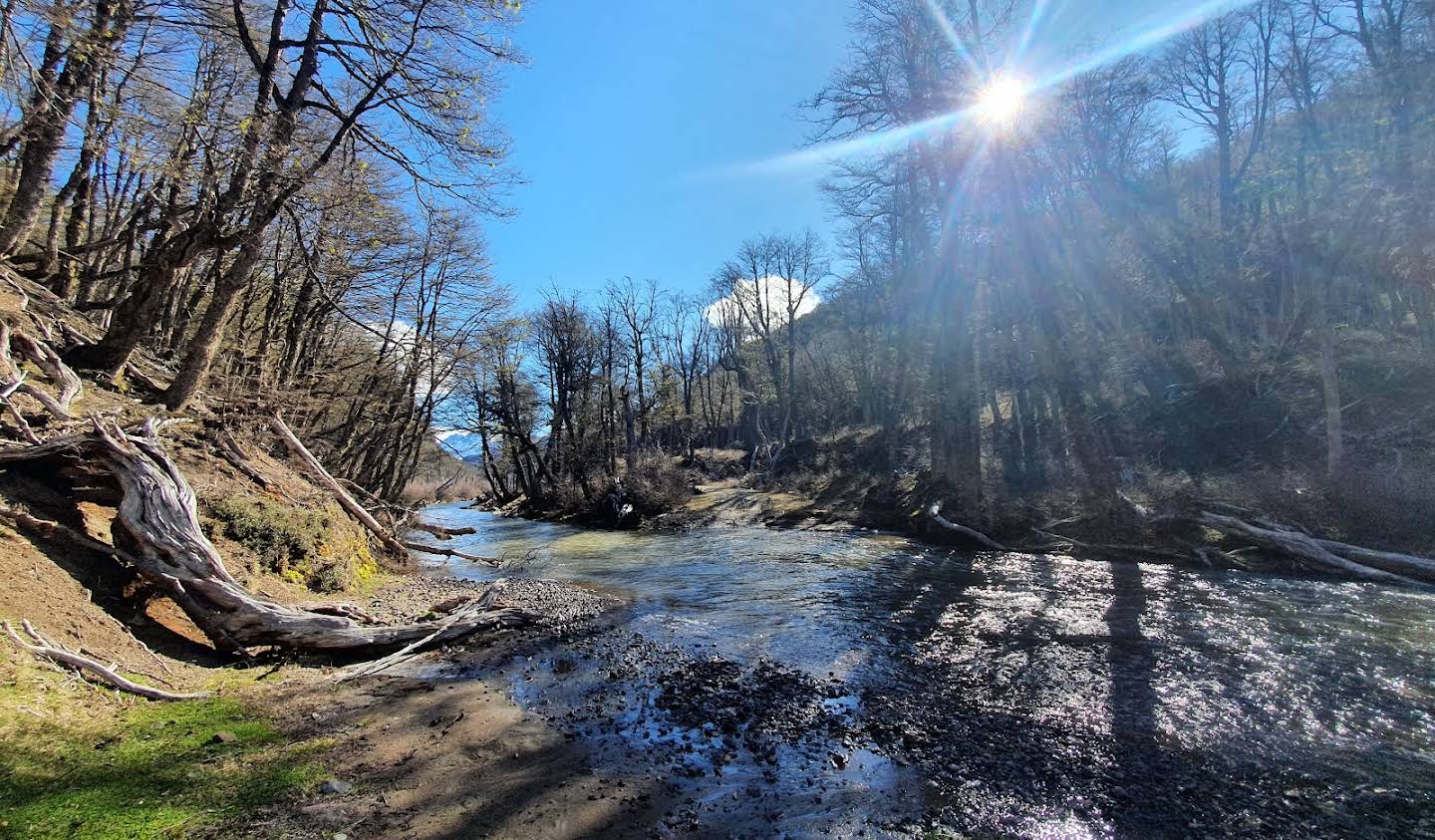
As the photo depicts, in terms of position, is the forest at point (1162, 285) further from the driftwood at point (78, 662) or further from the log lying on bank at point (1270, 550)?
the driftwood at point (78, 662)

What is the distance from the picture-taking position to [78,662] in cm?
418

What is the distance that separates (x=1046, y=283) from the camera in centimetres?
1755

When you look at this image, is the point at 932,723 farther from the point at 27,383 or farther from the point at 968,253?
the point at 968,253

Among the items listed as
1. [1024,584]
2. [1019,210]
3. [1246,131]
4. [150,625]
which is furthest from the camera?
[1246,131]

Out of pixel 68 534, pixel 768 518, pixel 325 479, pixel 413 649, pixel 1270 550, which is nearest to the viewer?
pixel 68 534

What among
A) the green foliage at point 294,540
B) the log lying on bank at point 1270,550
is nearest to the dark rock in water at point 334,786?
the green foliage at point 294,540

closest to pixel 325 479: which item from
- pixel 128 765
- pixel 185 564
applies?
pixel 185 564

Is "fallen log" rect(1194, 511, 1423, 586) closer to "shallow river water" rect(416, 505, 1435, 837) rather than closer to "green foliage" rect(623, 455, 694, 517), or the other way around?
"shallow river water" rect(416, 505, 1435, 837)

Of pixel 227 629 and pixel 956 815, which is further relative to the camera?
pixel 227 629

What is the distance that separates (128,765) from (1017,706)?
6442mm

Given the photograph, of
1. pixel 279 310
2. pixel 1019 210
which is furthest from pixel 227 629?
pixel 1019 210

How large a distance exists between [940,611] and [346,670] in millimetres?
7496

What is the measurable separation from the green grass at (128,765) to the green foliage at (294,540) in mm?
3851

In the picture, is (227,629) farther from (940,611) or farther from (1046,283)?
(1046,283)
